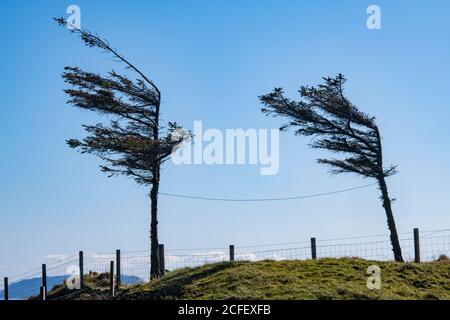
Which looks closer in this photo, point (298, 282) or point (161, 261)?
point (298, 282)

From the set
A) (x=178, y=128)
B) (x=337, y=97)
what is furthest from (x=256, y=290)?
(x=337, y=97)

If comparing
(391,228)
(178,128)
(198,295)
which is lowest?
(198,295)

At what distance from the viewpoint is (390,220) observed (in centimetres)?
3041

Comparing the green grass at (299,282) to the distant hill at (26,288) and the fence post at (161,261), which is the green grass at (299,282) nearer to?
the fence post at (161,261)

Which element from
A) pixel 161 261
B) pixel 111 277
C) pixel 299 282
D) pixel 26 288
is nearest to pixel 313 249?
pixel 161 261

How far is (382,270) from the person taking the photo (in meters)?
23.3

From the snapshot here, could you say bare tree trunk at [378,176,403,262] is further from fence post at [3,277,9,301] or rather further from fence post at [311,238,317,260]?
fence post at [3,277,9,301]

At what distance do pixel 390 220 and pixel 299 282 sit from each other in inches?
442

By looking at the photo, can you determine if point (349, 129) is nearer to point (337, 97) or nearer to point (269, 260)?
point (337, 97)

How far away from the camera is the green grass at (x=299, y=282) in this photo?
63.5ft

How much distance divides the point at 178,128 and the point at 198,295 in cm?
1156

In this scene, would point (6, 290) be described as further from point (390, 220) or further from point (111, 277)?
point (390, 220)

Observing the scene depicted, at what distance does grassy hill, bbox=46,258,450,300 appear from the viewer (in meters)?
19.3

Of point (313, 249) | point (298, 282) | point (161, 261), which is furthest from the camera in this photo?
point (161, 261)
